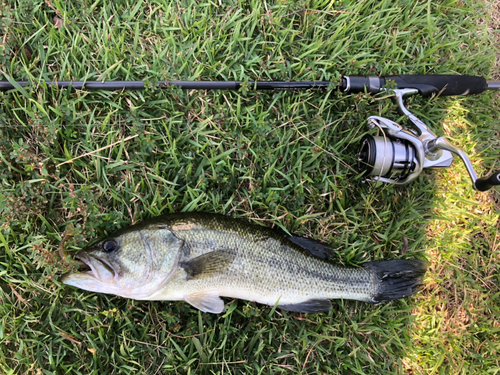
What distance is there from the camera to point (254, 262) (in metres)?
2.75

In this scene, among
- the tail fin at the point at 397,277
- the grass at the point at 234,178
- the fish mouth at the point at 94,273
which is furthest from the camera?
the tail fin at the point at 397,277

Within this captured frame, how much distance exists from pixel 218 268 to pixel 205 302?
324 mm

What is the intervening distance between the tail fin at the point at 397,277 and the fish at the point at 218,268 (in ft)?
0.03

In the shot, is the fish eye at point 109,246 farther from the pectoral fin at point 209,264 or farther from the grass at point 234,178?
the pectoral fin at point 209,264

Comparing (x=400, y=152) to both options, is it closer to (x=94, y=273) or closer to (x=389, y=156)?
(x=389, y=156)

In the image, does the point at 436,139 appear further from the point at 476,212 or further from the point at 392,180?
the point at 476,212

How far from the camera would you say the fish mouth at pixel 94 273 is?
2.50 meters

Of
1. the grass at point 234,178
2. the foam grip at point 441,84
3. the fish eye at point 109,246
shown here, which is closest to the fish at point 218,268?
the fish eye at point 109,246

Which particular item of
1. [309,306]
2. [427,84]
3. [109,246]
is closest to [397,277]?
[309,306]

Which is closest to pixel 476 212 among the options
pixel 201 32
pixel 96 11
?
pixel 201 32

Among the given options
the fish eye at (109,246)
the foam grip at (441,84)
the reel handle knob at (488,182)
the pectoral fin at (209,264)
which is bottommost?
the pectoral fin at (209,264)

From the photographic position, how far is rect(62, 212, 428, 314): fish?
2.55 meters

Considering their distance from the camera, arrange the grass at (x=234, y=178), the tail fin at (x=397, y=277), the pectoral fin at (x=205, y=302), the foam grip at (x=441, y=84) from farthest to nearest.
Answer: the foam grip at (x=441, y=84)
the tail fin at (x=397, y=277)
the grass at (x=234, y=178)
the pectoral fin at (x=205, y=302)

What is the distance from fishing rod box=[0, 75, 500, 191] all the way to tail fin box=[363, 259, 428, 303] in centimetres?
79
